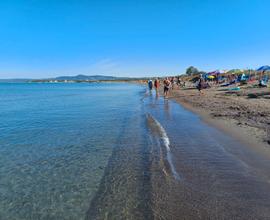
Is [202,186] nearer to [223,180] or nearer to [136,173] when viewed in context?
[223,180]

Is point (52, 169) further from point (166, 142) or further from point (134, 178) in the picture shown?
point (166, 142)

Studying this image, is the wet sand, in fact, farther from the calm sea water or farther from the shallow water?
the calm sea water

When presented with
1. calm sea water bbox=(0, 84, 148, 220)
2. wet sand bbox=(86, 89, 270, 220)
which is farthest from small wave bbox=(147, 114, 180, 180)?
calm sea water bbox=(0, 84, 148, 220)

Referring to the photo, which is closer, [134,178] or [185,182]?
[185,182]

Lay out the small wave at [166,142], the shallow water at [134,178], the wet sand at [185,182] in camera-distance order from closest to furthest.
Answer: the wet sand at [185,182]
the shallow water at [134,178]
the small wave at [166,142]

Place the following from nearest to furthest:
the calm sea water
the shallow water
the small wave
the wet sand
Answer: the wet sand, the shallow water, the calm sea water, the small wave

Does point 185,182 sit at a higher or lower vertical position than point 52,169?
higher

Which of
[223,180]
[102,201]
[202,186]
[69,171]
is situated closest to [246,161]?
[223,180]

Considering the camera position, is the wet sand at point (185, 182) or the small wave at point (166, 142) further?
the small wave at point (166, 142)

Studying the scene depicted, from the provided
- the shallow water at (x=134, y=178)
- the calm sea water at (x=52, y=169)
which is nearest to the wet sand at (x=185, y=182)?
the shallow water at (x=134, y=178)

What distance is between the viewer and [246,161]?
602 cm

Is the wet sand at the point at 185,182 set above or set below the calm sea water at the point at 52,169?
above

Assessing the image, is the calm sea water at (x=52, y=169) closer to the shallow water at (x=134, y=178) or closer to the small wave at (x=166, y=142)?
the shallow water at (x=134, y=178)

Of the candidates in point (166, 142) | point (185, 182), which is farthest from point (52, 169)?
point (166, 142)
